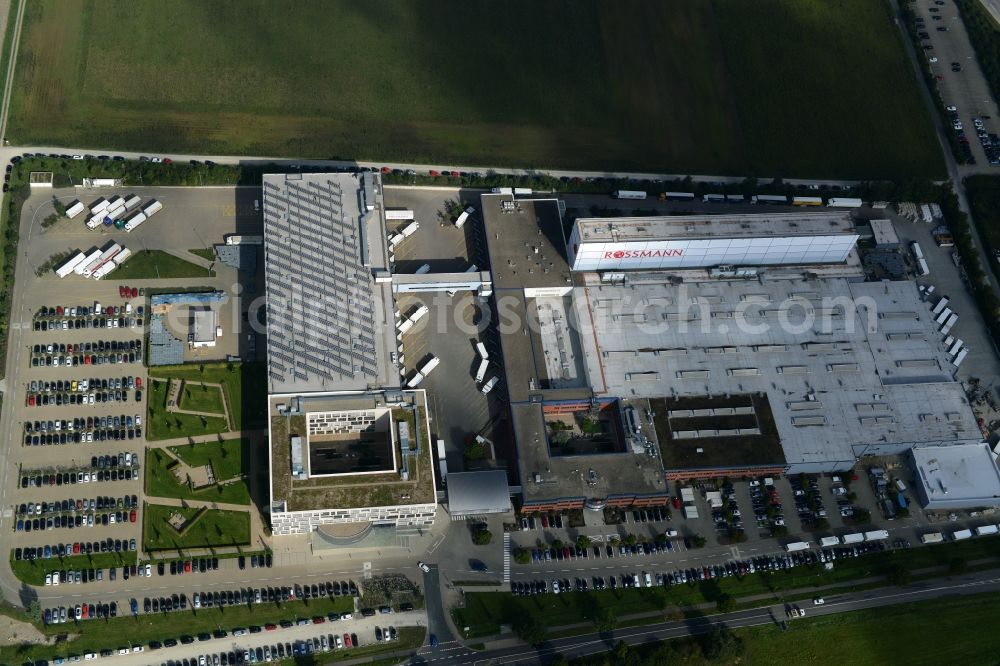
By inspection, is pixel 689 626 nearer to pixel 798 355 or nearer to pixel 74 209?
pixel 798 355

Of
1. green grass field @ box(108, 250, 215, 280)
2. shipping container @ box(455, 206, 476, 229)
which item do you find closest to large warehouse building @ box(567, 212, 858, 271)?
shipping container @ box(455, 206, 476, 229)

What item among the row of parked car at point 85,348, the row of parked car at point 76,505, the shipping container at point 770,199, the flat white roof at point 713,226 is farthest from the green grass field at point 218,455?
the shipping container at point 770,199

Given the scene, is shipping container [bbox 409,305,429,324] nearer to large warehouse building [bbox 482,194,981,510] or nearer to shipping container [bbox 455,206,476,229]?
large warehouse building [bbox 482,194,981,510]

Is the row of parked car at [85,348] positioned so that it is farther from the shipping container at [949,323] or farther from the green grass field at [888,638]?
the shipping container at [949,323]

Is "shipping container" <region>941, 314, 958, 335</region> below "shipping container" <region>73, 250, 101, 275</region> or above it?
below

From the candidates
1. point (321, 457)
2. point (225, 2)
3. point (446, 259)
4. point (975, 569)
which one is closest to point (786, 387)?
point (975, 569)

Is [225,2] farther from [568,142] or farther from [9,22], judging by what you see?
[568,142]
